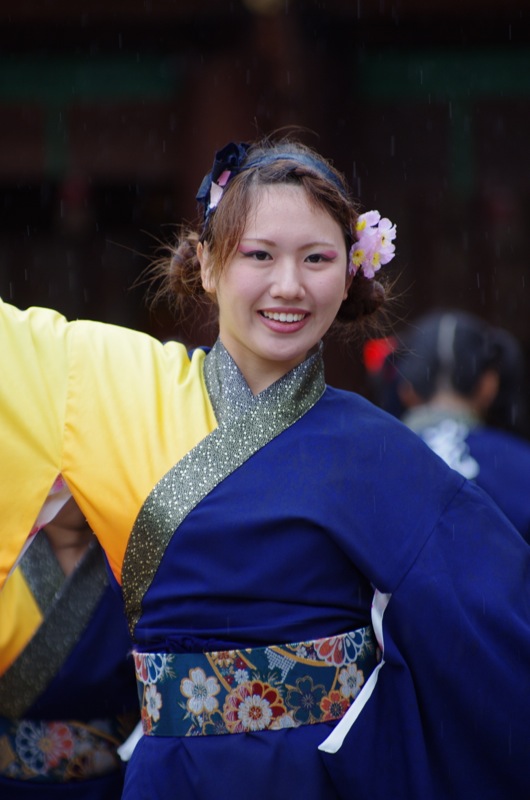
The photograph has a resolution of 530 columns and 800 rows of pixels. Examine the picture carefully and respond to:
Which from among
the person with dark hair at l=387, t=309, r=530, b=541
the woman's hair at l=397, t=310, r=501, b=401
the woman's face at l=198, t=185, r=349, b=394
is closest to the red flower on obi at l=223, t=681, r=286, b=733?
the woman's face at l=198, t=185, r=349, b=394

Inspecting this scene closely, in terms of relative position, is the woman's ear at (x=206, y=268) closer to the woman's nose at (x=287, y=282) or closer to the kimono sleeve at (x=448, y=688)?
the woman's nose at (x=287, y=282)

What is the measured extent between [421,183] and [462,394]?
301cm

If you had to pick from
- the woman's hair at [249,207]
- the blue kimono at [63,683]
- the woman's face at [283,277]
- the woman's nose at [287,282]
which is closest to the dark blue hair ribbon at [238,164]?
the woman's hair at [249,207]

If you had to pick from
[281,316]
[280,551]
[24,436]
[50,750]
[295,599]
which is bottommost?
[50,750]

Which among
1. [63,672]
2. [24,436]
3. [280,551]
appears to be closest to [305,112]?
[63,672]

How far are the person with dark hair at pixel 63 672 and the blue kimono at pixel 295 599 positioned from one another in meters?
0.46

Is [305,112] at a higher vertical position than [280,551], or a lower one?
higher

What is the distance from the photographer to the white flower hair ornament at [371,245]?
105 inches

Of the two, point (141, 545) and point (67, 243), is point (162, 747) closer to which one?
point (141, 545)

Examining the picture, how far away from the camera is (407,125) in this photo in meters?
6.82

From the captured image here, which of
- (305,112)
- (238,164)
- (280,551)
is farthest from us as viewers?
(305,112)

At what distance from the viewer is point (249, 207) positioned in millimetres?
2500

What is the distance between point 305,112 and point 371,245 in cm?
363

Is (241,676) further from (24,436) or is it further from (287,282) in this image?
(287,282)
